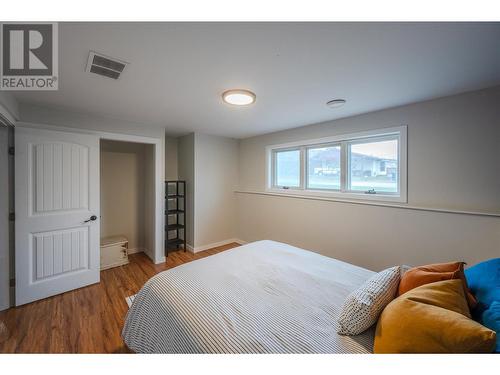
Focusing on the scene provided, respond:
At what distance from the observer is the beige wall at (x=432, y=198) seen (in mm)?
1872

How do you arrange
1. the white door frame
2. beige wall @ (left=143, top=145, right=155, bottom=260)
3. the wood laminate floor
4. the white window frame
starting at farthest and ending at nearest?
1. beige wall @ (left=143, top=145, right=155, bottom=260)
2. the white door frame
3. the white window frame
4. the wood laminate floor

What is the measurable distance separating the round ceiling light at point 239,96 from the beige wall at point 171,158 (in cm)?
251

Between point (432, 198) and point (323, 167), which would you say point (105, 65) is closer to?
point (323, 167)

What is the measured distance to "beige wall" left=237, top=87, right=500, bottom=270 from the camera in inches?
73.7

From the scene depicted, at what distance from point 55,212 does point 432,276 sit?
11.5 ft

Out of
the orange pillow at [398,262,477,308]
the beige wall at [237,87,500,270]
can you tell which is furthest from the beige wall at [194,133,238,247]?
the orange pillow at [398,262,477,308]

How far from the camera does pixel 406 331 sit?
808 mm

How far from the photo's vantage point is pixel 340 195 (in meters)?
2.93

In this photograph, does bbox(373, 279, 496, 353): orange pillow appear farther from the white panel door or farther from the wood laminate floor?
the white panel door

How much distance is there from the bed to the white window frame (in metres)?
1.29

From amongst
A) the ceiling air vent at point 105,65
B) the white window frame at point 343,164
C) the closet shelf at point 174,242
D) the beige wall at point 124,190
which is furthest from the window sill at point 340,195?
the ceiling air vent at point 105,65

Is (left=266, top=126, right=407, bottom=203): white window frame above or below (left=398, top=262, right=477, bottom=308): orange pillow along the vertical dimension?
above

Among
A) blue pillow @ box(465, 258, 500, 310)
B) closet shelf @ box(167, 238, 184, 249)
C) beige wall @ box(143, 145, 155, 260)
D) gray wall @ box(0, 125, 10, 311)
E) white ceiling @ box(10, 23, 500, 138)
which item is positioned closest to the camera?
blue pillow @ box(465, 258, 500, 310)
